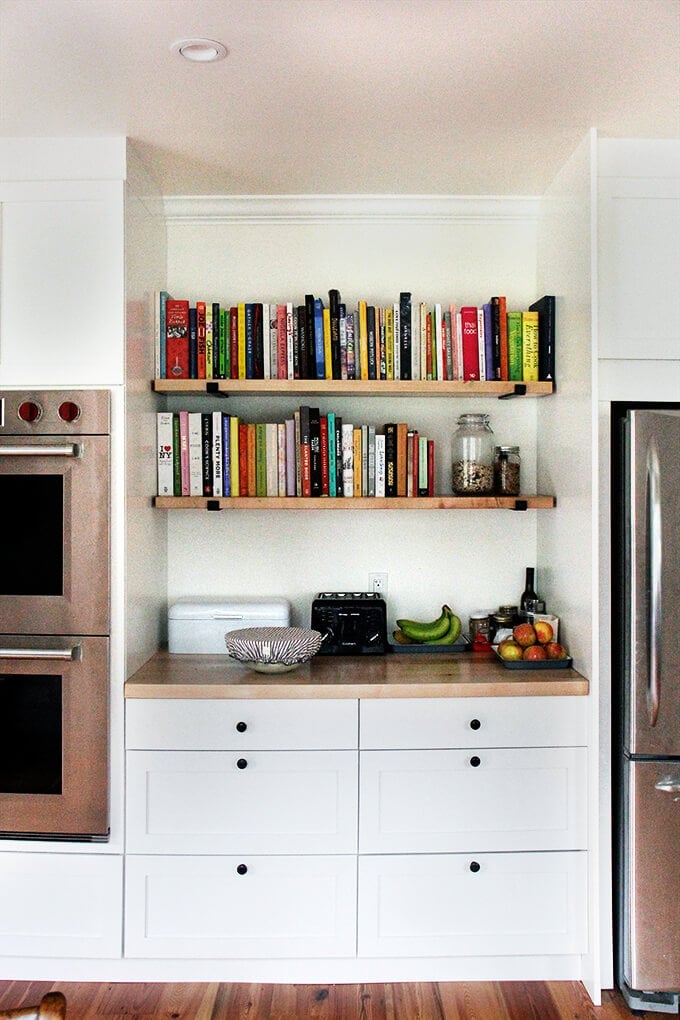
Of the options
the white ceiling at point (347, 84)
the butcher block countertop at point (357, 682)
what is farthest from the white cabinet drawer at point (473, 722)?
→ the white ceiling at point (347, 84)

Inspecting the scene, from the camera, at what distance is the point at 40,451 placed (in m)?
2.67

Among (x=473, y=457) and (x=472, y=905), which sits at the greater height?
(x=473, y=457)

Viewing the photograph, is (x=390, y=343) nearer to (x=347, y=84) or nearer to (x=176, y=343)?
(x=176, y=343)

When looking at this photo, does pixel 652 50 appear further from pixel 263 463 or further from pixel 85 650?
pixel 85 650

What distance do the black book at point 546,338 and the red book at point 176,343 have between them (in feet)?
3.93

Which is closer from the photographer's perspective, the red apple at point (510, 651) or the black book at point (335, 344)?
the red apple at point (510, 651)

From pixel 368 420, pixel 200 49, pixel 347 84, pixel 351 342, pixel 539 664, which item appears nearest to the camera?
pixel 200 49

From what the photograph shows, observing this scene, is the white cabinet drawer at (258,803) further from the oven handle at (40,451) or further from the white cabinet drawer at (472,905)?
the oven handle at (40,451)

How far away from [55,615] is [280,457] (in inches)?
35.2

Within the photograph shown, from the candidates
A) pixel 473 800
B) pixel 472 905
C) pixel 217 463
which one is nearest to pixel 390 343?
pixel 217 463

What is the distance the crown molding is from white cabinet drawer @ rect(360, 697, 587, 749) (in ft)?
5.62

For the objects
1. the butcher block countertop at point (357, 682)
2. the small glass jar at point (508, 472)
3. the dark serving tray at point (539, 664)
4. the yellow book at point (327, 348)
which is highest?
the yellow book at point (327, 348)

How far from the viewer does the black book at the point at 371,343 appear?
10.1 ft

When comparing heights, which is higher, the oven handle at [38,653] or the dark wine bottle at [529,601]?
the dark wine bottle at [529,601]
